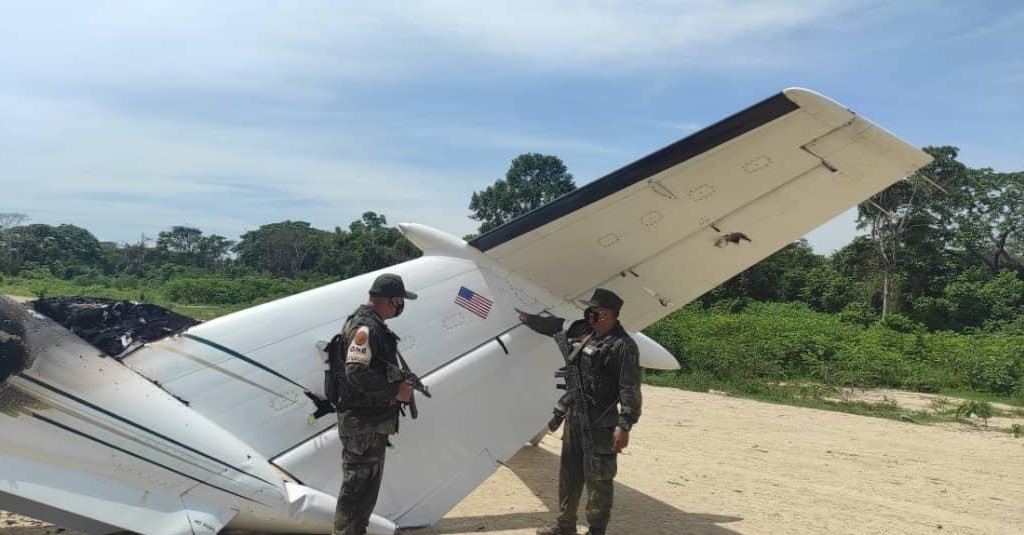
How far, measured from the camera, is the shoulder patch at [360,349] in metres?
3.40

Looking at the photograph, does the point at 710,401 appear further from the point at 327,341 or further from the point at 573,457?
the point at 327,341

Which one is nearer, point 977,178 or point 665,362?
point 665,362

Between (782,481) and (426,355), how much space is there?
539cm

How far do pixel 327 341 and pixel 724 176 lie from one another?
96.8 inches

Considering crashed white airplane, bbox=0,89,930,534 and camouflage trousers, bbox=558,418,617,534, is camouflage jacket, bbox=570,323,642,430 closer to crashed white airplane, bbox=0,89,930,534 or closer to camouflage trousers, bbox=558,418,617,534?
camouflage trousers, bbox=558,418,617,534

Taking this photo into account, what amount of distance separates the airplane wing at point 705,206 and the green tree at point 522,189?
45508 millimetres

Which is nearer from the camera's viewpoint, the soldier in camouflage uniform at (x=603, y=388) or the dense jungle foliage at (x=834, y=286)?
the soldier in camouflage uniform at (x=603, y=388)

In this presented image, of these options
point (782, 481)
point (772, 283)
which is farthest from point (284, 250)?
point (782, 481)

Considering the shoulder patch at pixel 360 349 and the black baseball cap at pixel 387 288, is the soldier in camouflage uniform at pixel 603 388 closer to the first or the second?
the black baseball cap at pixel 387 288

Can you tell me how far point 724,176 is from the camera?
3.63 meters

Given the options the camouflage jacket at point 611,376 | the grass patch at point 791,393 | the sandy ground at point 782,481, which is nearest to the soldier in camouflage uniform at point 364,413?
the sandy ground at point 782,481

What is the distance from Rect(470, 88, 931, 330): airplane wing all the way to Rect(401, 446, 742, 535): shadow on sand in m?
1.94

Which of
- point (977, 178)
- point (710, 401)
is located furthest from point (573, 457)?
point (977, 178)

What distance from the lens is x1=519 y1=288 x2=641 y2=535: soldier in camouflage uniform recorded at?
13.9 feet
